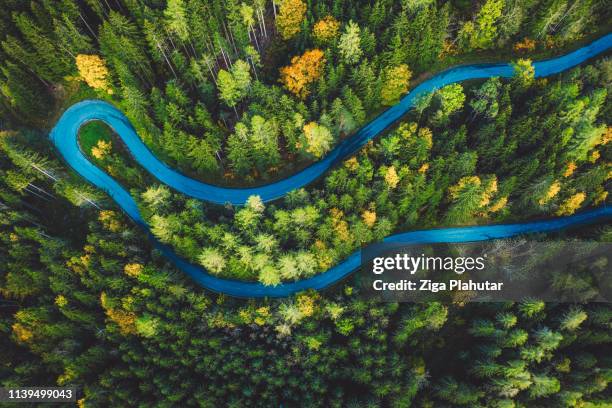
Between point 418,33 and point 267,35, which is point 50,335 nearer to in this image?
point 267,35

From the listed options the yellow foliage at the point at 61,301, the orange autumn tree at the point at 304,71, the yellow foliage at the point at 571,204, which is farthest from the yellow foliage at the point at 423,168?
the yellow foliage at the point at 61,301

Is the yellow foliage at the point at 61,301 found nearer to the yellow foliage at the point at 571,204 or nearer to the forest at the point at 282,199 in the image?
the forest at the point at 282,199

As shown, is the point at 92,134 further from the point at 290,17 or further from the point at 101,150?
the point at 290,17

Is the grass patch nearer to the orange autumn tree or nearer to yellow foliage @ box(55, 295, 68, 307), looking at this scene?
yellow foliage @ box(55, 295, 68, 307)

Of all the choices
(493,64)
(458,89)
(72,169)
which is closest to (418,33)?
(458,89)

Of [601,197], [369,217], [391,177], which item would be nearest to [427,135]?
[391,177]

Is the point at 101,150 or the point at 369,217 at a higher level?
the point at 101,150
